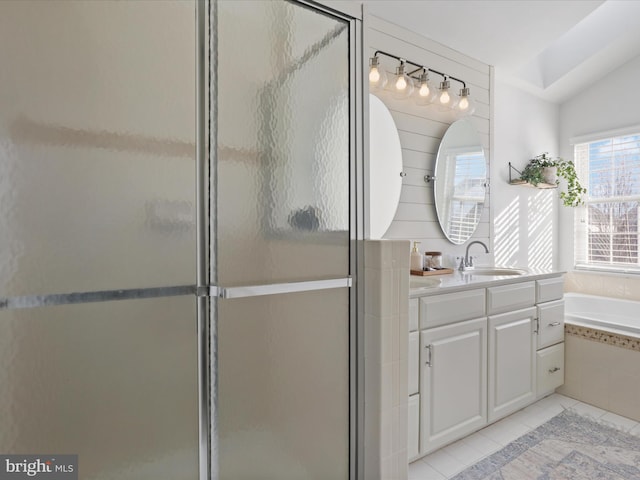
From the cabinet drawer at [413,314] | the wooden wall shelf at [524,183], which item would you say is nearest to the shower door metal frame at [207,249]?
the cabinet drawer at [413,314]

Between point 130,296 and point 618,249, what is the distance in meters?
4.21

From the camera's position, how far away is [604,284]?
3602mm

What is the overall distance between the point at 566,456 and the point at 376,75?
→ 2.41 meters

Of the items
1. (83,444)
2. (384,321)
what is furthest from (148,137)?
(384,321)

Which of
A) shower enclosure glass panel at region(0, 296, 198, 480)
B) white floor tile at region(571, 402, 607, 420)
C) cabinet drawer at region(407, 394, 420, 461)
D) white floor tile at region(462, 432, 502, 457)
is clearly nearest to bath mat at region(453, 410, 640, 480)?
white floor tile at region(462, 432, 502, 457)

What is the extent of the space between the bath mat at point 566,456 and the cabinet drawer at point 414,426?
0.25m

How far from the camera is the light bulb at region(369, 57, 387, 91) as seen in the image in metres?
2.31

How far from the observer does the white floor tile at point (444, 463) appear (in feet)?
6.21

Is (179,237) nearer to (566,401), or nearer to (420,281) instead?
(420,281)

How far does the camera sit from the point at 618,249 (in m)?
3.55

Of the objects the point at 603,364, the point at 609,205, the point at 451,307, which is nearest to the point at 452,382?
the point at 451,307

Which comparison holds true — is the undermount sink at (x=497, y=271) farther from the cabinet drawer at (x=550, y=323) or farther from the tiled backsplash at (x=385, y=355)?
the tiled backsplash at (x=385, y=355)

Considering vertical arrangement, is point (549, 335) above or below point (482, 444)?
above

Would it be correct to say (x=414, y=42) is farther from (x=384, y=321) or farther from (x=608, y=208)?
(x=608, y=208)
